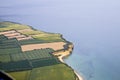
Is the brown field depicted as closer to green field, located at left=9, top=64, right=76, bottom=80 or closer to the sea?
the sea

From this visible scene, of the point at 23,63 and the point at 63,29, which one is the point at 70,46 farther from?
the point at 63,29

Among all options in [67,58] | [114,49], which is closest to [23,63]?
[67,58]

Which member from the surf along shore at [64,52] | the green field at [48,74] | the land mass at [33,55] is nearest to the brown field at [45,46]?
the land mass at [33,55]

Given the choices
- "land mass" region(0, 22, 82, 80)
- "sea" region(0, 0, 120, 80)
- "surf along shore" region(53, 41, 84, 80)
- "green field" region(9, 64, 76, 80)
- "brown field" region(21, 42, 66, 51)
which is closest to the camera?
"green field" region(9, 64, 76, 80)

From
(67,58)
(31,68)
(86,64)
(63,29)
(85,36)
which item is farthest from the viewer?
(63,29)

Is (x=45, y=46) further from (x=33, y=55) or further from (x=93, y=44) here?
(x=93, y=44)

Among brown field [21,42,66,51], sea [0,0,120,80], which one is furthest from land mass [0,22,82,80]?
sea [0,0,120,80]

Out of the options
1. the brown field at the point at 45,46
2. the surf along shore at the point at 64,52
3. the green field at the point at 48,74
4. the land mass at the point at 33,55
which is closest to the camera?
the green field at the point at 48,74

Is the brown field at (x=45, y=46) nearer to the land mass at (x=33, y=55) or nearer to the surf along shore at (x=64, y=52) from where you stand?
the land mass at (x=33, y=55)
